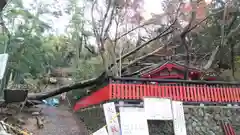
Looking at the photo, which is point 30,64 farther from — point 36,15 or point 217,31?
point 217,31

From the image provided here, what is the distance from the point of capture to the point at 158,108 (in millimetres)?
9250

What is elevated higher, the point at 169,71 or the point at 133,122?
the point at 169,71

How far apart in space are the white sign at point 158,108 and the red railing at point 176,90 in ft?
1.66

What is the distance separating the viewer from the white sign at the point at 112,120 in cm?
884

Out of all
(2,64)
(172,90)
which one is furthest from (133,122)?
(2,64)

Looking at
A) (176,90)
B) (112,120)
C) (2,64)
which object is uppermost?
(2,64)

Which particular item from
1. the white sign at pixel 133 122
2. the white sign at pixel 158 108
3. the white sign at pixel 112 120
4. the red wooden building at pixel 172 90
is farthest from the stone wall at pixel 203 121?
the white sign at pixel 112 120

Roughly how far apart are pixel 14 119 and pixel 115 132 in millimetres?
4904

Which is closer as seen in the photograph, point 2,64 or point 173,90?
point 2,64

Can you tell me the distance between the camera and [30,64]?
2484cm

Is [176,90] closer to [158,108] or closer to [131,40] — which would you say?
[158,108]

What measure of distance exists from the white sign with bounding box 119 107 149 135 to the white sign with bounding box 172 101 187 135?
46.4 inches

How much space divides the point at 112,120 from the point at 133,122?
70 cm

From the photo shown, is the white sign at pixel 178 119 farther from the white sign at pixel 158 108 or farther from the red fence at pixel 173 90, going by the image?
the red fence at pixel 173 90
